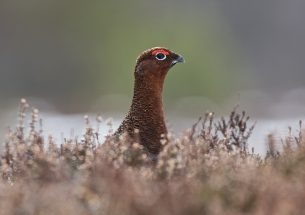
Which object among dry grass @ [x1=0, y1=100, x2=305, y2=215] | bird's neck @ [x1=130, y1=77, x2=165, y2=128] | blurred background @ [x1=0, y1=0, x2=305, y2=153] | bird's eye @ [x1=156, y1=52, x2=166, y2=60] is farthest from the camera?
blurred background @ [x1=0, y1=0, x2=305, y2=153]

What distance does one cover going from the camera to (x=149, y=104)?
29.0ft

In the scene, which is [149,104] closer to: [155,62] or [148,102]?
[148,102]

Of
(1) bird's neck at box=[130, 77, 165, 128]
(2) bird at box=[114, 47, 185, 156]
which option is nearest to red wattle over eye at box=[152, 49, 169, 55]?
(2) bird at box=[114, 47, 185, 156]

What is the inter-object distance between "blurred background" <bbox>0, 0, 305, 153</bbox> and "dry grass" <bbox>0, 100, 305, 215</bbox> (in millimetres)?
24813

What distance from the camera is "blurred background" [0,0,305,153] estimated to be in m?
37.5

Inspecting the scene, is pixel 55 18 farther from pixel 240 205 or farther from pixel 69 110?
pixel 240 205

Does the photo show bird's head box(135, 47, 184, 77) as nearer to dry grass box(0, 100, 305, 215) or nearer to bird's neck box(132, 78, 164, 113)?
bird's neck box(132, 78, 164, 113)

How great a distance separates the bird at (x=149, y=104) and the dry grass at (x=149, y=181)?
1.00 ft

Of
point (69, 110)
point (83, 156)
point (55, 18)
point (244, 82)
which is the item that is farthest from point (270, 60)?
point (83, 156)

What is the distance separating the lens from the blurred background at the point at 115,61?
3747cm

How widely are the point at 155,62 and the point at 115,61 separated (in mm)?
30477

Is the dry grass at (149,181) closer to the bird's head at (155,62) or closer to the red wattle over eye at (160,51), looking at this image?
the bird's head at (155,62)

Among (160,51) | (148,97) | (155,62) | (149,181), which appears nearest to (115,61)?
(160,51)

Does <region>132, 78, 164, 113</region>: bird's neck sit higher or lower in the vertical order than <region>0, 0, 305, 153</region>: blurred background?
lower
